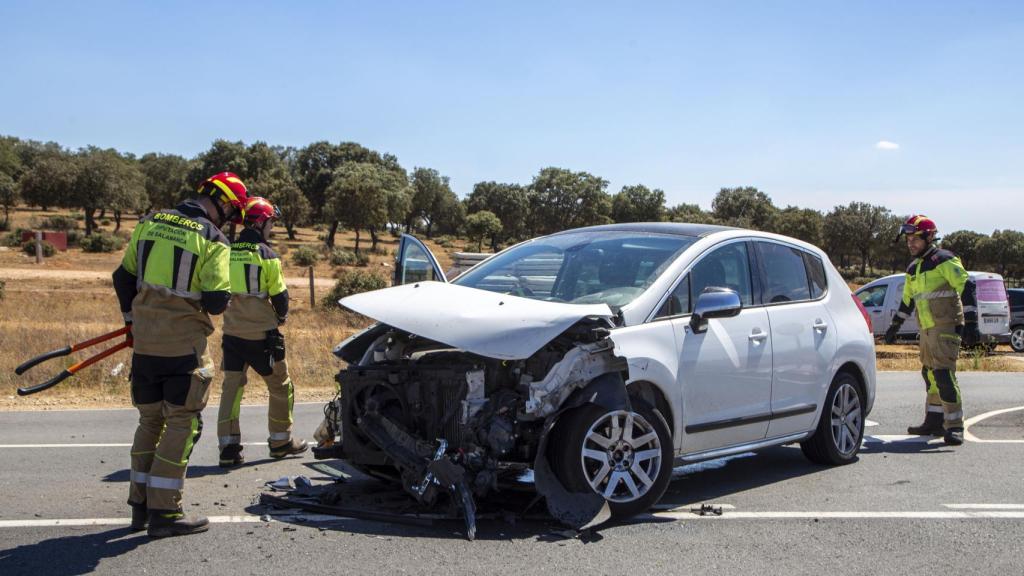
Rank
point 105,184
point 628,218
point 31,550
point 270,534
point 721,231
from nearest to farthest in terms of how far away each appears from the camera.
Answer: point 31,550, point 270,534, point 721,231, point 105,184, point 628,218

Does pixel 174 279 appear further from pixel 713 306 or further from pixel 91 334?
pixel 91 334

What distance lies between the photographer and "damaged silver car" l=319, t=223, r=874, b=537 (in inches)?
187

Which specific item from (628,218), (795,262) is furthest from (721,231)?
(628,218)

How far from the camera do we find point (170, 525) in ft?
15.4

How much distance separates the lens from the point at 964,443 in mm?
8023

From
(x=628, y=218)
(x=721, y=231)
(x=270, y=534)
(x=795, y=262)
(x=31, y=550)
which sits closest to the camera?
(x=31, y=550)

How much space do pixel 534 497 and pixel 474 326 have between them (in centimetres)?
126

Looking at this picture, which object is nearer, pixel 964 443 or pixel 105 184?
pixel 964 443

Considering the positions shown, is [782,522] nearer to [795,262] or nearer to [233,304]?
[795,262]

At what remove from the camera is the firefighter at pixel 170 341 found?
4754 mm

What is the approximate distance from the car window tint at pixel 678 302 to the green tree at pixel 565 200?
216 ft

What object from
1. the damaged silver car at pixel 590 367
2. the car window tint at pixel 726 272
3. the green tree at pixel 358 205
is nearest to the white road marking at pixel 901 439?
the damaged silver car at pixel 590 367

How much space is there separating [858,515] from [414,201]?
8587cm

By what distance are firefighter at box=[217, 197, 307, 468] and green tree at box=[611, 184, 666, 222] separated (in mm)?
69604
